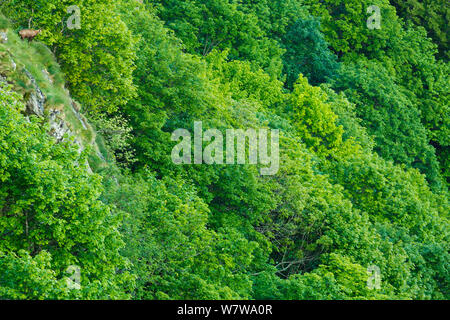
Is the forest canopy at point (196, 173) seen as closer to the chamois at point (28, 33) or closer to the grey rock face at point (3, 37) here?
the grey rock face at point (3, 37)

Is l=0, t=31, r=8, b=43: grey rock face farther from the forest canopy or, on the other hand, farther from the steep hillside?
the forest canopy

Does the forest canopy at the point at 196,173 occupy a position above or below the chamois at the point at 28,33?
below

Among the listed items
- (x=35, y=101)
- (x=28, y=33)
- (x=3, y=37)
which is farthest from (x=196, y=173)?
(x=3, y=37)

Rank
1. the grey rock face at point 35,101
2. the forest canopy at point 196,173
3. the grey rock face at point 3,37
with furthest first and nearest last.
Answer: the grey rock face at point 3,37 < the grey rock face at point 35,101 < the forest canopy at point 196,173

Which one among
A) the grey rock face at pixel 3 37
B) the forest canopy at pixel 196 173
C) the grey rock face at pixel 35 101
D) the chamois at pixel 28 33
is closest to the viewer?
the forest canopy at pixel 196 173

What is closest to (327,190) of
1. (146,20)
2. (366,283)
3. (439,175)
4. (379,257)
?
(379,257)

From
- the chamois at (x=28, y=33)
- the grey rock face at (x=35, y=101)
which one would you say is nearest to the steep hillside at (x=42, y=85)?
the grey rock face at (x=35, y=101)

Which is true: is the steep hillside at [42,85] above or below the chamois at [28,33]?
below

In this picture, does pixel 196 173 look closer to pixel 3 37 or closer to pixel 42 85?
pixel 42 85

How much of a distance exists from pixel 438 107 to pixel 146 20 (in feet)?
142

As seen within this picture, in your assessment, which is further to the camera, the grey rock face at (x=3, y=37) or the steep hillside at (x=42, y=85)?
the grey rock face at (x=3, y=37)

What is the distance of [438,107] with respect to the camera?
76.6m

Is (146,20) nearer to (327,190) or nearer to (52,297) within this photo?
(327,190)

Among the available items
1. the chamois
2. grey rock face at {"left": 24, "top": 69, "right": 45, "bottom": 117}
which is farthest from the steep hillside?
the chamois
